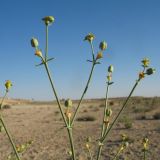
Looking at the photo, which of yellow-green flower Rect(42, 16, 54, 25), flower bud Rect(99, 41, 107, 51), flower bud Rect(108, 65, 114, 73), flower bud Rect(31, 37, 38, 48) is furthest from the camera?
flower bud Rect(108, 65, 114, 73)

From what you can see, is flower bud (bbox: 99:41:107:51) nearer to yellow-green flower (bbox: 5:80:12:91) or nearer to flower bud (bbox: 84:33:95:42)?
flower bud (bbox: 84:33:95:42)

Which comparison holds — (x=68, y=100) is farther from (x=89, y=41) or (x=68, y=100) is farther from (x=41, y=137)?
(x=41, y=137)

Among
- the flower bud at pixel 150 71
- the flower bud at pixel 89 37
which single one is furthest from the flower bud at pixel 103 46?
the flower bud at pixel 150 71

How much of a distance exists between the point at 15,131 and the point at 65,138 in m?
3.21

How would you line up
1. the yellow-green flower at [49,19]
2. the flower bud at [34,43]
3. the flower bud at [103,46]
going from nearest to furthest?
the flower bud at [34,43] < the yellow-green flower at [49,19] < the flower bud at [103,46]

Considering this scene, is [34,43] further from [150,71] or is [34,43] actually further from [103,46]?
[150,71]

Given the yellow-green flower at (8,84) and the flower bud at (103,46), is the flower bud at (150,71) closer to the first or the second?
the flower bud at (103,46)

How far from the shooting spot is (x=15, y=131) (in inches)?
571

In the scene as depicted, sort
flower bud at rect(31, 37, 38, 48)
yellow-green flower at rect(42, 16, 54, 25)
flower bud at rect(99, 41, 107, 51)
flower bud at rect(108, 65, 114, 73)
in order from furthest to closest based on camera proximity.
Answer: flower bud at rect(108, 65, 114, 73) < flower bud at rect(99, 41, 107, 51) < yellow-green flower at rect(42, 16, 54, 25) < flower bud at rect(31, 37, 38, 48)

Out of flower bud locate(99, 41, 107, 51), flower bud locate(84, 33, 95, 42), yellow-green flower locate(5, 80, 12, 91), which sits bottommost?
yellow-green flower locate(5, 80, 12, 91)

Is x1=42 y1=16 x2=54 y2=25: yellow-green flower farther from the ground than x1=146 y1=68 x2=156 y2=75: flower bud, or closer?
farther from the ground

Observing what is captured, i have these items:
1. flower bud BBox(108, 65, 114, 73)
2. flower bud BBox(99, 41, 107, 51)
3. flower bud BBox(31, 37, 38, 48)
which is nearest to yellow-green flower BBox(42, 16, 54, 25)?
flower bud BBox(31, 37, 38, 48)

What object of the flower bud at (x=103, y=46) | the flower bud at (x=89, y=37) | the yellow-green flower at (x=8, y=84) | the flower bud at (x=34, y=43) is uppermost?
the flower bud at (x=89, y=37)

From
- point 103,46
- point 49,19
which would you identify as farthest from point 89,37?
point 49,19
